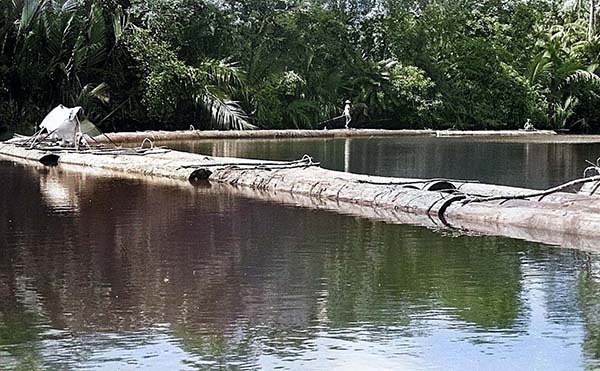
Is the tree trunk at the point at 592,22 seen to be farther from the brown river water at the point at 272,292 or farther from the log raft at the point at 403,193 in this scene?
the brown river water at the point at 272,292

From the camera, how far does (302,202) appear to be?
14.8 m

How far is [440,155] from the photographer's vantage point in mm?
24812

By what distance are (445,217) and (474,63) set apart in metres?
30.3

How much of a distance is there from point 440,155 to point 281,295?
56.2ft

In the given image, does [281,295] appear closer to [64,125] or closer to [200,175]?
[200,175]

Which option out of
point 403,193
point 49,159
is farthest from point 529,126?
point 403,193

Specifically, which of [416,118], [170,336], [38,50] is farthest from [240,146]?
[170,336]

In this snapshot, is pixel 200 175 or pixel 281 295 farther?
pixel 200 175

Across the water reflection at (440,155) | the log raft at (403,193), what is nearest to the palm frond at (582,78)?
the water reflection at (440,155)

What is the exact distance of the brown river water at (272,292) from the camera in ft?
20.9

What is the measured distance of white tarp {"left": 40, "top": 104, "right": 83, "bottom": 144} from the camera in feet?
75.9

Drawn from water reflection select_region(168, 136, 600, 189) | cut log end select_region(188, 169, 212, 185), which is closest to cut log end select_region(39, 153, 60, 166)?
water reflection select_region(168, 136, 600, 189)

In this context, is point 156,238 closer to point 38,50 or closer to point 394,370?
point 394,370

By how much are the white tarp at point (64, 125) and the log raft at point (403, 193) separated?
2492 millimetres
